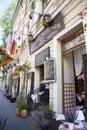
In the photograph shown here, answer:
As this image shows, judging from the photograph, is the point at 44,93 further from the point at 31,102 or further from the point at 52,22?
the point at 52,22

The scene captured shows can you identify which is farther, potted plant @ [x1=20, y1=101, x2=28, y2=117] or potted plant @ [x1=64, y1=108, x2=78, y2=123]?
potted plant @ [x1=20, y1=101, x2=28, y2=117]

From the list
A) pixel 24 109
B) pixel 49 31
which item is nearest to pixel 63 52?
pixel 49 31

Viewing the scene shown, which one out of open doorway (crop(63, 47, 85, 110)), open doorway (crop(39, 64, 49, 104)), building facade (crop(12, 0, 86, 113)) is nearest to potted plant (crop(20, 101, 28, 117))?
open doorway (crop(39, 64, 49, 104))

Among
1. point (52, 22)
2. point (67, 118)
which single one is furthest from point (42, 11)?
point (67, 118)

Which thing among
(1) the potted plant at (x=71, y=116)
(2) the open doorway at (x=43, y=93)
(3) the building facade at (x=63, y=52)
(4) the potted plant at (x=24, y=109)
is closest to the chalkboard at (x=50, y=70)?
(3) the building facade at (x=63, y=52)

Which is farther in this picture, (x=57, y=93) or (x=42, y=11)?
(x=42, y=11)

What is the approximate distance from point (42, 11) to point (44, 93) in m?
3.72

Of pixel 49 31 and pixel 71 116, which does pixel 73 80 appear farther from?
pixel 71 116

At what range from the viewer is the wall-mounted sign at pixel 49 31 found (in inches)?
206

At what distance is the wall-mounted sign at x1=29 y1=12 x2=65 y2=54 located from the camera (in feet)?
17.2

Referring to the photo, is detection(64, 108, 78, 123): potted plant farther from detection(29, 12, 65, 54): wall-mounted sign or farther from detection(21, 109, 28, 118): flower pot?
detection(21, 109, 28, 118): flower pot

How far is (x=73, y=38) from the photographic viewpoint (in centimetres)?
487

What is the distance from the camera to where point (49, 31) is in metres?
5.98

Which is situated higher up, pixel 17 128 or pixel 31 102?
pixel 31 102
